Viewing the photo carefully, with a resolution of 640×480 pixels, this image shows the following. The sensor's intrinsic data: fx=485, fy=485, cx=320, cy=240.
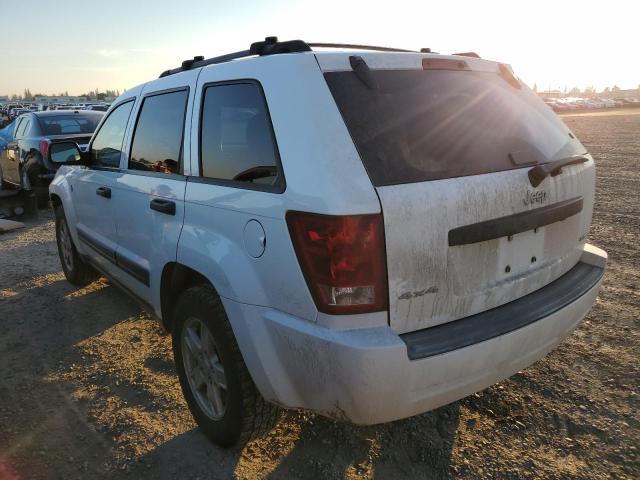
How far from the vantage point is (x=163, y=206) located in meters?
2.73

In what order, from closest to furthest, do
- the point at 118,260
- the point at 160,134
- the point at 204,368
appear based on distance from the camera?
the point at 204,368
the point at 160,134
the point at 118,260

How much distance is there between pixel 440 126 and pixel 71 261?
4274 millimetres

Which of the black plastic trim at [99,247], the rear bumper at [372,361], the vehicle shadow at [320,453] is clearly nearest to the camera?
the rear bumper at [372,361]

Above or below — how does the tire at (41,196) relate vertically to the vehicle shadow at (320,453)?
above

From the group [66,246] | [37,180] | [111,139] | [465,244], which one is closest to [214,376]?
[465,244]

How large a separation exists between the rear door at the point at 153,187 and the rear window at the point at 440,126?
113cm

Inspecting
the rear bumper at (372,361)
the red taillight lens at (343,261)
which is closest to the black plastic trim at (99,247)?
the rear bumper at (372,361)

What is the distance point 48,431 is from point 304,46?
8.21 feet

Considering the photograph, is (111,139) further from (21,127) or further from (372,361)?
(21,127)

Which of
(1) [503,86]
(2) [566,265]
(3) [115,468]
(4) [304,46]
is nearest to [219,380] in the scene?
(3) [115,468]

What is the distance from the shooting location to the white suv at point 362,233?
1815 millimetres

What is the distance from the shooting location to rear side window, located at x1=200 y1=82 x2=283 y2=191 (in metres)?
2.11

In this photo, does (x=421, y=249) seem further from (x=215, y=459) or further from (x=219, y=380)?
(x=215, y=459)

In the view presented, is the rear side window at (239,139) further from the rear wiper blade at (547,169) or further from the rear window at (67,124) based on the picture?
the rear window at (67,124)
